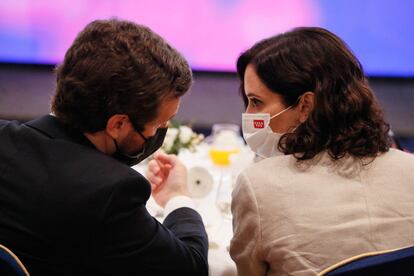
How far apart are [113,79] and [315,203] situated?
1.71 feet

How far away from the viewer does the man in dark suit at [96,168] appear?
843 mm

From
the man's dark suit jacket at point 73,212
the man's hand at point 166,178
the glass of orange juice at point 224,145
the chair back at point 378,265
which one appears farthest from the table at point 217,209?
the chair back at point 378,265

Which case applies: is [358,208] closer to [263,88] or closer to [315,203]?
[315,203]

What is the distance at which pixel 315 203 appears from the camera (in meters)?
0.95

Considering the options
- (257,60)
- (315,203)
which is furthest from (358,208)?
(257,60)

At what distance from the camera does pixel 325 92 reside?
3.72 feet

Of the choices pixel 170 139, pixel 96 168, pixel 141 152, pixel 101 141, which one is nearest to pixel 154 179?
pixel 141 152

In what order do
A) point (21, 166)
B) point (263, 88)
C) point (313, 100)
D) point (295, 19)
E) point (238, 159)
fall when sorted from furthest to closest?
point (295, 19)
point (238, 159)
point (263, 88)
point (313, 100)
point (21, 166)

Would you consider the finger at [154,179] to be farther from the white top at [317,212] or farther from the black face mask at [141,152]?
the white top at [317,212]

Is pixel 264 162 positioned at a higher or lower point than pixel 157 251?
higher

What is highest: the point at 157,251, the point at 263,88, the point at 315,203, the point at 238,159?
the point at 263,88

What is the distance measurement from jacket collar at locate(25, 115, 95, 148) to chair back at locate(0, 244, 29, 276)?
263mm

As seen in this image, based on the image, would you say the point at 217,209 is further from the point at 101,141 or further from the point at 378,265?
the point at 378,265

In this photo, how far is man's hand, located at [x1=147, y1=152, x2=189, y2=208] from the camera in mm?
1271
